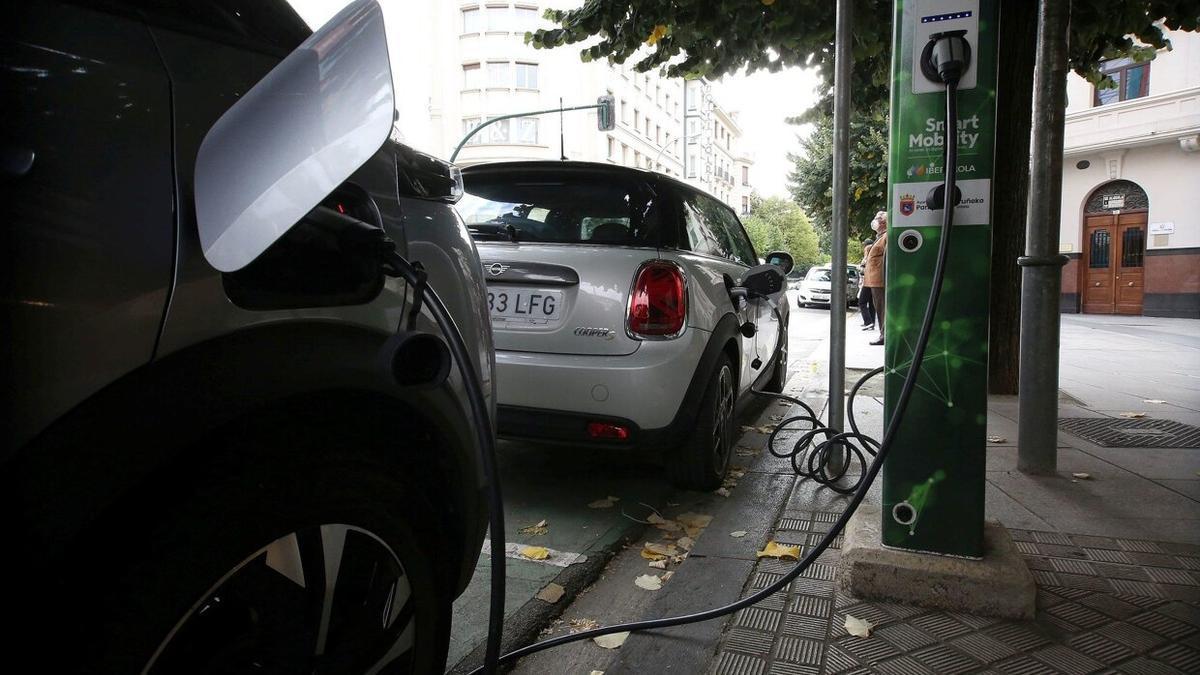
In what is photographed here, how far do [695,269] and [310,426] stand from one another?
260 cm

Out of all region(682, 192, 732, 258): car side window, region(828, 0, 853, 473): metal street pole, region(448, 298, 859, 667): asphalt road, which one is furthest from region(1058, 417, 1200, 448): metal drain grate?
region(448, 298, 859, 667): asphalt road

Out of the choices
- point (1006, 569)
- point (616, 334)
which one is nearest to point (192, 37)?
point (616, 334)

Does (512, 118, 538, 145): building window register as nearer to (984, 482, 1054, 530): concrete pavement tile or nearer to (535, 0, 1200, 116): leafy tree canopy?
(535, 0, 1200, 116): leafy tree canopy

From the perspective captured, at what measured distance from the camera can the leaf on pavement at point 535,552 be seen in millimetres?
3072

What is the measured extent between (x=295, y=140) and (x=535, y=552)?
7.96ft

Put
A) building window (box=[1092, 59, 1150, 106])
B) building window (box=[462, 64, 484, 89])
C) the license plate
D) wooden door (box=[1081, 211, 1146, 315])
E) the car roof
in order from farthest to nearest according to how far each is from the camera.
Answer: building window (box=[462, 64, 484, 89]) < wooden door (box=[1081, 211, 1146, 315]) < building window (box=[1092, 59, 1150, 106]) < the car roof < the license plate

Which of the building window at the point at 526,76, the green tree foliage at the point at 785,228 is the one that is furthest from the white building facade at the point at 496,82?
the green tree foliage at the point at 785,228

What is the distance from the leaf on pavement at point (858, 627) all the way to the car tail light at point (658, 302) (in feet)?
4.88

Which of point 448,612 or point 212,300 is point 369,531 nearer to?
point 448,612

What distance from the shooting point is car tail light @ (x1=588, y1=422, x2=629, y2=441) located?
3.38m

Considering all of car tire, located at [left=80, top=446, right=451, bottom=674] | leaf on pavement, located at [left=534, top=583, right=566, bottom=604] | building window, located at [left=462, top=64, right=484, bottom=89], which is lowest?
leaf on pavement, located at [left=534, top=583, right=566, bottom=604]

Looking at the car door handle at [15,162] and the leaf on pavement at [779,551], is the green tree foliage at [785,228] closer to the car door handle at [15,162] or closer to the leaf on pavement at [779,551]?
the leaf on pavement at [779,551]

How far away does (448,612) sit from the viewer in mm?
1675

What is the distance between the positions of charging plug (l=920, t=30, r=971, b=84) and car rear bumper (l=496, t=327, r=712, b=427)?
153 cm
